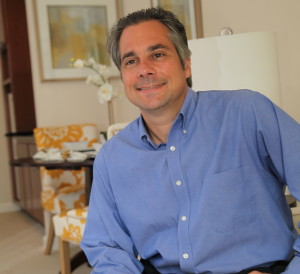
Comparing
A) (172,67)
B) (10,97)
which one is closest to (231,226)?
(172,67)

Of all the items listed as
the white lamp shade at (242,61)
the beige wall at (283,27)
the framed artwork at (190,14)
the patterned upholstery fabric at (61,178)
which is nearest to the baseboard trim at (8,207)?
the patterned upholstery fabric at (61,178)

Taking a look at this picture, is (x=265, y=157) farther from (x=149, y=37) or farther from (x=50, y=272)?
(x=50, y=272)

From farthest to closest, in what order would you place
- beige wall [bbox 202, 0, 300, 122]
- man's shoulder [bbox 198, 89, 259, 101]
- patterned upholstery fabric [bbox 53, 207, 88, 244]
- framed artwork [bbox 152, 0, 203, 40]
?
framed artwork [bbox 152, 0, 203, 40]
patterned upholstery fabric [bbox 53, 207, 88, 244]
beige wall [bbox 202, 0, 300, 122]
man's shoulder [bbox 198, 89, 259, 101]

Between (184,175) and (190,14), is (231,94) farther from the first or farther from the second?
(190,14)

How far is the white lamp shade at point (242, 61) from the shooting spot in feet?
6.53

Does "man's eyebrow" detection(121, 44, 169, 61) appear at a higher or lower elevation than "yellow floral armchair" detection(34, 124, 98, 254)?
higher

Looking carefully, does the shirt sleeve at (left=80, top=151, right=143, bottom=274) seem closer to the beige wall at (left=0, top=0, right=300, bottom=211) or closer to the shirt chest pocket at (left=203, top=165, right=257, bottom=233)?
the shirt chest pocket at (left=203, top=165, right=257, bottom=233)

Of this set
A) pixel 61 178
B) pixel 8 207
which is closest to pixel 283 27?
pixel 61 178

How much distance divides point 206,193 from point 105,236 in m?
0.37

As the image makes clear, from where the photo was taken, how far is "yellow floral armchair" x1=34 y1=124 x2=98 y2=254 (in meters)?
4.16

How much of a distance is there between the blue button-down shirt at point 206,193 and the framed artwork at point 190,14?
1.87 metres

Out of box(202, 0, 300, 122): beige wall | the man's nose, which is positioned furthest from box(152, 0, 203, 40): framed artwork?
the man's nose

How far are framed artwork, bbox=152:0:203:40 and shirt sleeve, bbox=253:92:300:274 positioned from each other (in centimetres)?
201

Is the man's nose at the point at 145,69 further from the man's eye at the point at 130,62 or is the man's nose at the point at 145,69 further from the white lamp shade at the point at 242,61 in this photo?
the white lamp shade at the point at 242,61
